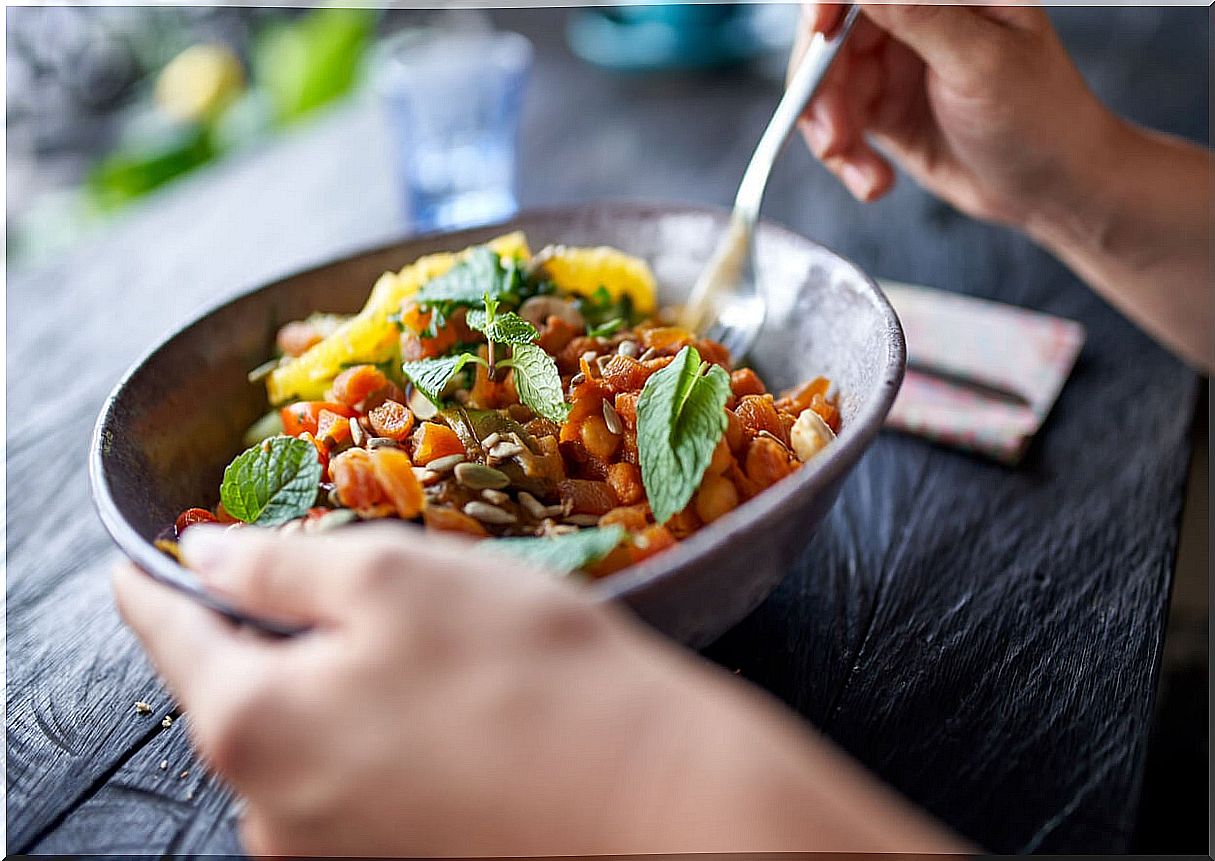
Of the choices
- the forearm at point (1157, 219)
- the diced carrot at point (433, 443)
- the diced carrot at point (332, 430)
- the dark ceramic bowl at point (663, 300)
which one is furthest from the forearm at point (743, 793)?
the forearm at point (1157, 219)

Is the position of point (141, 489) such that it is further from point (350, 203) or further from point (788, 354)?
point (350, 203)

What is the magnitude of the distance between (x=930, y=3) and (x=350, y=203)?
1.44 m

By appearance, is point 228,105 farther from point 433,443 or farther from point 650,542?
point 650,542

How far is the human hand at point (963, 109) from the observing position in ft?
4.79

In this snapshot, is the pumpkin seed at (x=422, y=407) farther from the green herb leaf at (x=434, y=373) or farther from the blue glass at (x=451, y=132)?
the blue glass at (x=451, y=132)

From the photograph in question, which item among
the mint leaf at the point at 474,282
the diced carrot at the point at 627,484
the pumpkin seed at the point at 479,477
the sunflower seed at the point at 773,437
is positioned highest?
the mint leaf at the point at 474,282

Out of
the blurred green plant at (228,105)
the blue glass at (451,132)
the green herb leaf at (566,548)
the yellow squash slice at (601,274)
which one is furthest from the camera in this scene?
the blurred green plant at (228,105)

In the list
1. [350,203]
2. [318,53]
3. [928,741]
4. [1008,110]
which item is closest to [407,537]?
[928,741]

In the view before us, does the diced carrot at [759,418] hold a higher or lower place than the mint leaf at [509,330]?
lower

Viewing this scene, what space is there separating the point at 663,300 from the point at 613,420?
44 cm

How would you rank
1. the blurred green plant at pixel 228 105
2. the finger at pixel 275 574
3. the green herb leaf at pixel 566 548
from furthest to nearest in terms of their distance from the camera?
the blurred green plant at pixel 228 105 → the green herb leaf at pixel 566 548 → the finger at pixel 275 574

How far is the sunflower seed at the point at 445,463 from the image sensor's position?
1.06 metres

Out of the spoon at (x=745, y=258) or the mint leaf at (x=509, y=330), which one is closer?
the mint leaf at (x=509, y=330)

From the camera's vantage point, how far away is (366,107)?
2938mm
